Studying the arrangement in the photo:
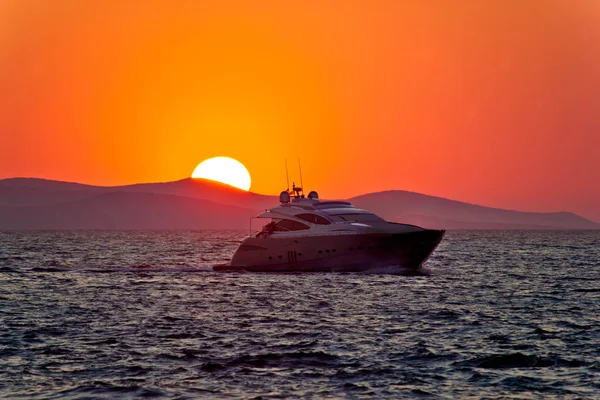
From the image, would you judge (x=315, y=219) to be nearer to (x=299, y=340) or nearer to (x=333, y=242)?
(x=333, y=242)

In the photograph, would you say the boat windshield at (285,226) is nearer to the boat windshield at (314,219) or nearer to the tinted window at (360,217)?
the boat windshield at (314,219)

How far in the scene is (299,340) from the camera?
25.9 metres

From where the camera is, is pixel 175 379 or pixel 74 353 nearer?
pixel 175 379

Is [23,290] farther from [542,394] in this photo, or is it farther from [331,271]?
[542,394]

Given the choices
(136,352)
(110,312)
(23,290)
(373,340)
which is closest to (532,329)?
(373,340)

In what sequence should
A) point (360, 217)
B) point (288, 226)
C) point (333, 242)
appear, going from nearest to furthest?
point (333, 242), point (288, 226), point (360, 217)

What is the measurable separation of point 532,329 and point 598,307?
8.99 meters

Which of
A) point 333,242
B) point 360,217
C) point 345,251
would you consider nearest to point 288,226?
point 333,242

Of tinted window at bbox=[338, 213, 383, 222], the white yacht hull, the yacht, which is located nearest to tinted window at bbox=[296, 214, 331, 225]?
the yacht

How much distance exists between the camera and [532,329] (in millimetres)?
28844

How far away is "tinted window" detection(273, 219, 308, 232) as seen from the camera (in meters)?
51.6

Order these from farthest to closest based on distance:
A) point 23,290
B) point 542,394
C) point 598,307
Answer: point 23,290
point 598,307
point 542,394

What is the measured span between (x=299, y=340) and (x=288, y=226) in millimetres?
26562

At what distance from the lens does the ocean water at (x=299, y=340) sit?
19.5 metres
